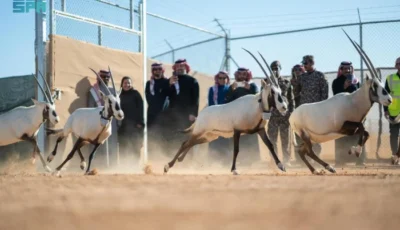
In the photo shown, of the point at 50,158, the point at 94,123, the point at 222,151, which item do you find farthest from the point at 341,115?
the point at 50,158

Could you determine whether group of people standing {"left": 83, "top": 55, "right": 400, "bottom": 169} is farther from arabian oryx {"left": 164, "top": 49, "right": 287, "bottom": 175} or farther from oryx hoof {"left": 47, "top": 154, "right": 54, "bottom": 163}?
oryx hoof {"left": 47, "top": 154, "right": 54, "bottom": 163}

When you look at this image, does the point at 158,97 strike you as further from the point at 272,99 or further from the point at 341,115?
the point at 341,115

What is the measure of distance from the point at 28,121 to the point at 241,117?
4079 millimetres

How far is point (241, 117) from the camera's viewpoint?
343 inches

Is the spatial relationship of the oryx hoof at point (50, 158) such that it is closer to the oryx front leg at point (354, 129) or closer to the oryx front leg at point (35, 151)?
the oryx front leg at point (35, 151)

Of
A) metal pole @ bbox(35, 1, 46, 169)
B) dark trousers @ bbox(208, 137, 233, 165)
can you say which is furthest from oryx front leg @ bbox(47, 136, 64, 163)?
dark trousers @ bbox(208, 137, 233, 165)

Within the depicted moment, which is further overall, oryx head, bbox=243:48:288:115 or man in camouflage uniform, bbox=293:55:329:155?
man in camouflage uniform, bbox=293:55:329:155

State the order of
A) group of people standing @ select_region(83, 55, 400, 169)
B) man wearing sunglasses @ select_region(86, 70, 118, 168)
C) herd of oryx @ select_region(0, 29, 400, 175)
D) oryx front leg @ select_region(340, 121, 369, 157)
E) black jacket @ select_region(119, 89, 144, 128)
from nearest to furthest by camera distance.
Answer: oryx front leg @ select_region(340, 121, 369, 157), herd of oryx @ select_region(0, 29, 400, 175), group of people standing @ select_region(83, 55, 400, 169), black jacket @ select_region(119, 89, 144, 128), man wearing sunglasses @ select_region(86, 70, 118, 168)

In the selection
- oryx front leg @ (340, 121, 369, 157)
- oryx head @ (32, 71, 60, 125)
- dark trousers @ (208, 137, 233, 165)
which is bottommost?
dark trousers @ (208, 137, 233, 165)

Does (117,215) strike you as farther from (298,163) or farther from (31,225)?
(298,163)

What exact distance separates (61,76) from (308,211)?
8.80 metres

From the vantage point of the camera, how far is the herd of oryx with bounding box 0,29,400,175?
26.3 feet

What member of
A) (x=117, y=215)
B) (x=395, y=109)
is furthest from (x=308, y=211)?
(x=395, y=109)

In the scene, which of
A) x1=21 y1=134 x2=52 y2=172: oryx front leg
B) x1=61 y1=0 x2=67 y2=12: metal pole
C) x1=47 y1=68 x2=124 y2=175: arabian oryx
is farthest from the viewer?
x1=61 y1=0 x2=67 y2=12: metal pole
